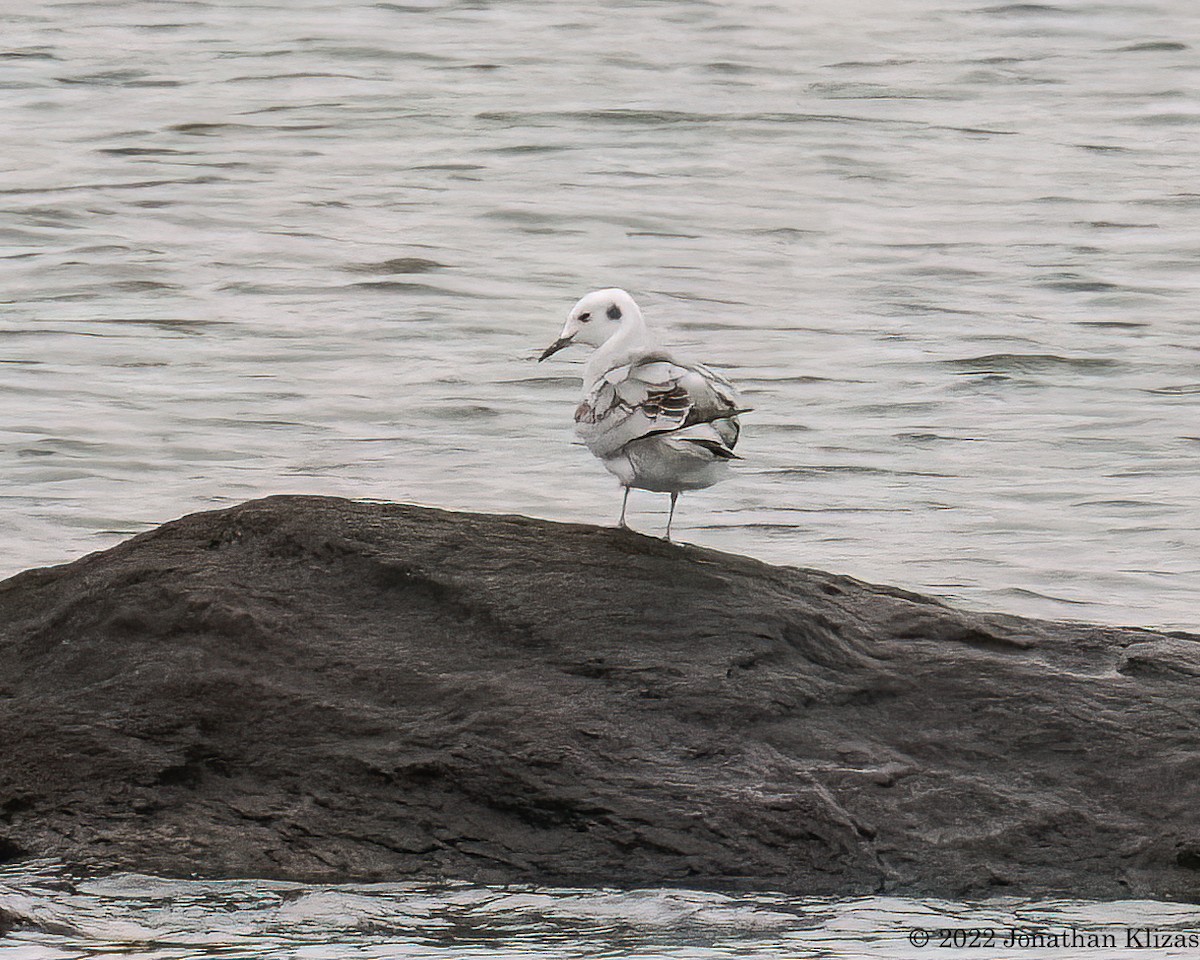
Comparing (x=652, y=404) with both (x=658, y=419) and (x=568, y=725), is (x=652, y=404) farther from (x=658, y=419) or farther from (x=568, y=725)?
(x=568, y=725)

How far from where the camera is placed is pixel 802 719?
570cm

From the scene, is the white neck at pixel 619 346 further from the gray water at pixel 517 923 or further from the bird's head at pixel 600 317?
the gray water at pixel 517 923

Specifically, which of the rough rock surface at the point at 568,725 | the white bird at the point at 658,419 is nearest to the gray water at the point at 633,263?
the white bird at the point at 658,419

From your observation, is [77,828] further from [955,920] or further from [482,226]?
[482,226]

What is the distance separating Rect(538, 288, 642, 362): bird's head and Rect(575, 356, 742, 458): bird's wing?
0.38 m

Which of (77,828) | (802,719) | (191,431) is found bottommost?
(191,431)

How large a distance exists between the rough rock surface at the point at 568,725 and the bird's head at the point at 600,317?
1088mm

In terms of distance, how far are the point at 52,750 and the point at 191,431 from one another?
20.6 feet

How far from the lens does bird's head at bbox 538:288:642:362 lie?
7.14m

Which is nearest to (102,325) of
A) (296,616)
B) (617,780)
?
(296,616)

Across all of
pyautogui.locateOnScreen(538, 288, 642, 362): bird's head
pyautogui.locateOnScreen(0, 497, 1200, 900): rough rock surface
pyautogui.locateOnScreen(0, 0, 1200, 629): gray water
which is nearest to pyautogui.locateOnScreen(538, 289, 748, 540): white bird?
pyautogui.locateOnScreen(538, 288, 642, 362): bird's head

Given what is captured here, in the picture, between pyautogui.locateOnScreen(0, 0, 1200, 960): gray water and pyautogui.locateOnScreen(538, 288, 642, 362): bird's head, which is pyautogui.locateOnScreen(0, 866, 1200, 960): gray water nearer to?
pyautogui.locateOnScreen(0, 0, 1200, 960): gray water

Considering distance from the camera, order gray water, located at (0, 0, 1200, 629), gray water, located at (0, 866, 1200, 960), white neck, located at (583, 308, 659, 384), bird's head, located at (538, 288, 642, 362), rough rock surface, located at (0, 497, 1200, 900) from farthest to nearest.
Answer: gray water, located at (0, 0, 1200, 629)
bird's head, located at (538, 288, 642, 362)
white neck, located at (583, 308, 659, 384)
rough rock surface, located at (0, 497, 1200, 900)
gray water, located at (0, 866, 1200, 960)

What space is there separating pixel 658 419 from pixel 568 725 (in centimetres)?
126
